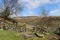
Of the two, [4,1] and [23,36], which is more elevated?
[4,1]

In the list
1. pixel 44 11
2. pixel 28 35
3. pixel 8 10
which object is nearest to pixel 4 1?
pixel 8 10

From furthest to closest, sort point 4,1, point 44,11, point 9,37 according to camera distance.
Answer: point 44,11 < point 4,1 < point 9,37

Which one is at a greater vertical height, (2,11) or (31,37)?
(2,11)

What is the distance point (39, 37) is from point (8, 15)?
930cm

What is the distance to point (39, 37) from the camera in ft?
53.9

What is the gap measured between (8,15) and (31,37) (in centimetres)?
965

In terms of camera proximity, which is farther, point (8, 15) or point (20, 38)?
point (8, 15)

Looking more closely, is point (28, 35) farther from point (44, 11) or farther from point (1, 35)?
point (44, 11)

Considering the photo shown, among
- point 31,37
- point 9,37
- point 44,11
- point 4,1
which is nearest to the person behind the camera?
point 9,37

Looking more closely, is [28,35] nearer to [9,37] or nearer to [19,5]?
[9,37]

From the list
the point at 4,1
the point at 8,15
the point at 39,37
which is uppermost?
the point at 4,1

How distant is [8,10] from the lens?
77.9ft

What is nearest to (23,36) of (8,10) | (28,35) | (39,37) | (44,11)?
(28,35)

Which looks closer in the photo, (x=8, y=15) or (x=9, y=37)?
(x=9, y=37)
